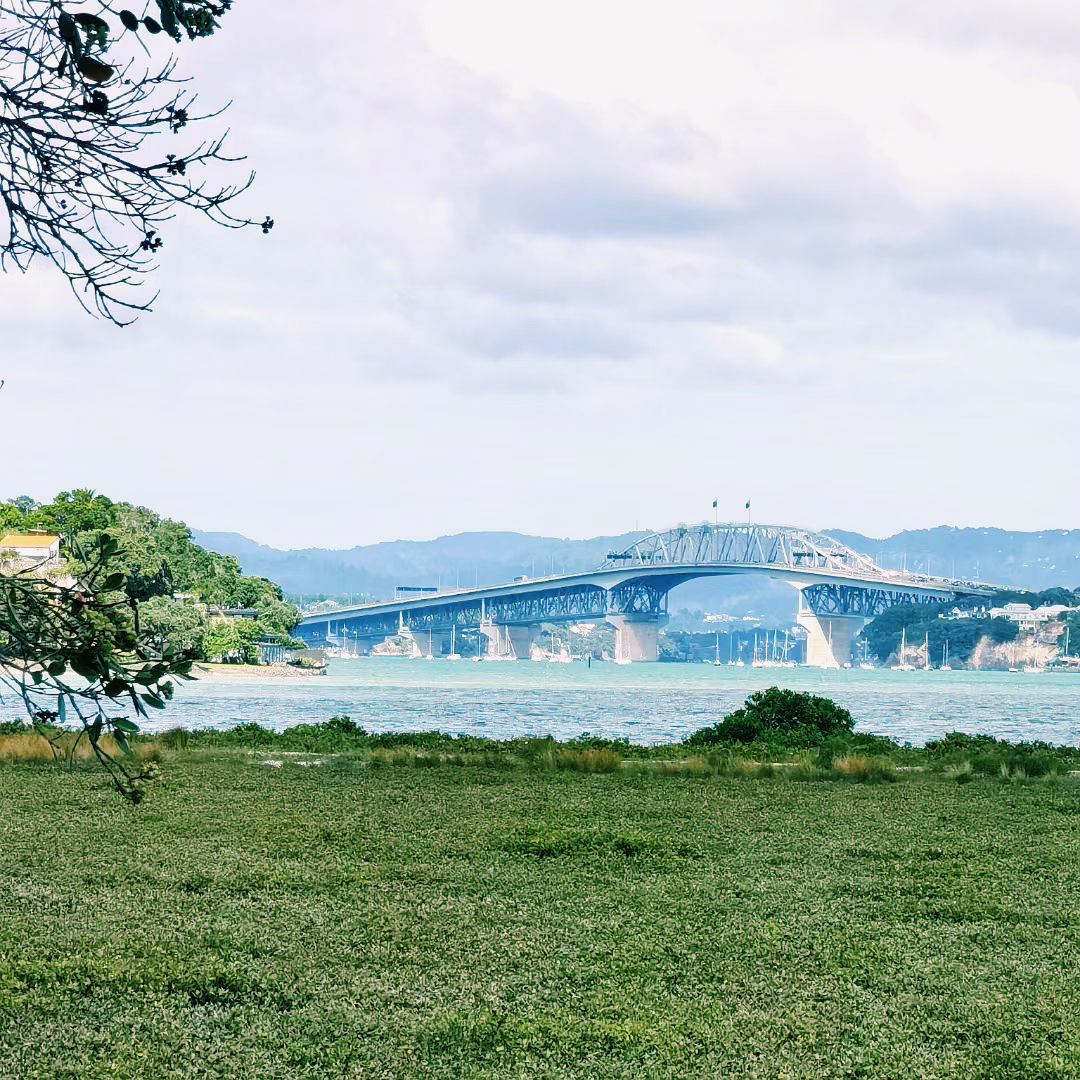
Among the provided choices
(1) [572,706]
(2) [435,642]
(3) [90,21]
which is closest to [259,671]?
(1) [572,706]

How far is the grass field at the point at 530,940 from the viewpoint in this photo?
588 cm

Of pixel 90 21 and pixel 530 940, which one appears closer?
pixel 90 21

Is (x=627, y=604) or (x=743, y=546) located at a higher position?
(x=743, y=546)

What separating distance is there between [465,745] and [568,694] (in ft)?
158

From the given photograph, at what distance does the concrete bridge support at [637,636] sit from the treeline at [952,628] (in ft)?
71.6

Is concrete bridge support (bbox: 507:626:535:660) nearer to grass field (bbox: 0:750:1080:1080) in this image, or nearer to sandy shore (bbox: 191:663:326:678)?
sandy shore (bbox: 191:663:326:678)

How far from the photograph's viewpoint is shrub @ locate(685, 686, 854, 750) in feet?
71.8

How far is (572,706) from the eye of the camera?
181ft

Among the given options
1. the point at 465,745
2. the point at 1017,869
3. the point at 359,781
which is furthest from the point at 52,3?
the point at 465,745

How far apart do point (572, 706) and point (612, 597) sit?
67057 millimetres

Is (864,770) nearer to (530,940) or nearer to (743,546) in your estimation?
(530,940)

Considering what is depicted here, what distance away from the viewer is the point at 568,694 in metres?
67.8

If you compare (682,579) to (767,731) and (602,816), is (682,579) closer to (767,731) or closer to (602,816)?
(767,731)

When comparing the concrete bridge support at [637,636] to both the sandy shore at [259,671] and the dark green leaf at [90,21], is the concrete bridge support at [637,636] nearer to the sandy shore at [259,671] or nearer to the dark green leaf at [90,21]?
the sandy shore at [259,671]
